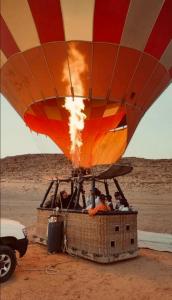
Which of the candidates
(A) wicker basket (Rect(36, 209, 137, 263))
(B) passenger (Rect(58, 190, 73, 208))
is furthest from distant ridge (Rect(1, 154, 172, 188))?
(A) wicker basket (Rect(36, 209, 137, 263))

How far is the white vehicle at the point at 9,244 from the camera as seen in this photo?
6195 mm

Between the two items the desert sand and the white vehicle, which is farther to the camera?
the white vehicle

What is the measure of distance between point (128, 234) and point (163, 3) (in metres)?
5.75

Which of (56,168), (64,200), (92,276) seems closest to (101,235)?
(92,276)

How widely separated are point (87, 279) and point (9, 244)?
156 centimetres

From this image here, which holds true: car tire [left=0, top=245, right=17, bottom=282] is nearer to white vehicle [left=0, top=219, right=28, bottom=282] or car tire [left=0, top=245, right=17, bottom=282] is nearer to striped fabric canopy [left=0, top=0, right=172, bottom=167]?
white vehicle [left=0, top=219, right=28, bottom=282]

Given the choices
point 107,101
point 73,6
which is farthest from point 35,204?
point 73,6

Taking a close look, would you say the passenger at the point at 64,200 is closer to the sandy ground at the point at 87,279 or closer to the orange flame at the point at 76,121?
the orange flame at the point at 76,121

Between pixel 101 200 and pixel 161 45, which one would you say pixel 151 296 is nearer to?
pixel 101 200

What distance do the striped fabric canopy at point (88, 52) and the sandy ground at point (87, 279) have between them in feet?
11.5

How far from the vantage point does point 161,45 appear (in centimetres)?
985

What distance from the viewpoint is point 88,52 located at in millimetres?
9406

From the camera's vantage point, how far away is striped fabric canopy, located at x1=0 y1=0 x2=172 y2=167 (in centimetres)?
907

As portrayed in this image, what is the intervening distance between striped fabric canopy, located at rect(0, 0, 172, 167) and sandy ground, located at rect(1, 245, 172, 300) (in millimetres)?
3513
